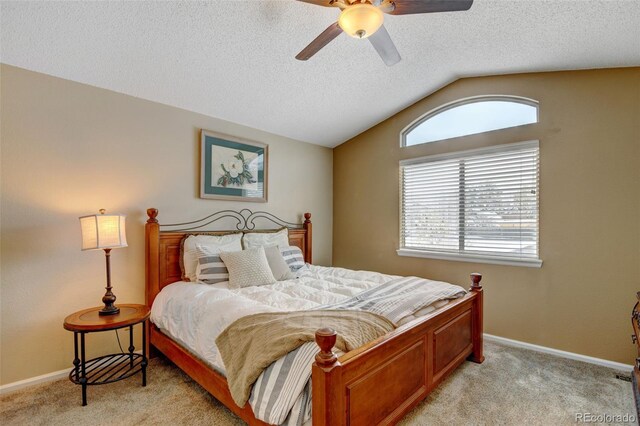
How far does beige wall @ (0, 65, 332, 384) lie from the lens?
232 cm

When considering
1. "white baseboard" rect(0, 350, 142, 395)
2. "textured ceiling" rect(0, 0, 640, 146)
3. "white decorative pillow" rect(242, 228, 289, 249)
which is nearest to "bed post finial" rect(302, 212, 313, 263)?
"white decorative pillow" rect(242, 228, 289, 249)

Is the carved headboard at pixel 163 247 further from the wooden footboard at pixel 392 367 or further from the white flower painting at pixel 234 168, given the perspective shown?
the wooden footboard at pixel 392 367

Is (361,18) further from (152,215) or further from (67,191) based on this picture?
(67,191)


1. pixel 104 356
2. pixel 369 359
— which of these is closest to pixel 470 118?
pixel 369 359

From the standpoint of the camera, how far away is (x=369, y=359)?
60.7 inches

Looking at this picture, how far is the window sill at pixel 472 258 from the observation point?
3057 mm

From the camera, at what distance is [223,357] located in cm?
178

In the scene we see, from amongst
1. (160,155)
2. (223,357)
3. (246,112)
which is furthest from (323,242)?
(223,357)

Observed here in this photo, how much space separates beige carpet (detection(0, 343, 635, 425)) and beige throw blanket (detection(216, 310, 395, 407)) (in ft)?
1.84

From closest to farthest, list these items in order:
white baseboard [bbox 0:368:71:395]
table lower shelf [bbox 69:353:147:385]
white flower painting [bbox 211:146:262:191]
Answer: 1. white baseboard [bbox 0:368:71:395]
2. table lower shelf [bbox 69:353:147:385]
3. white flower painting [bbox 211:146:262:191]

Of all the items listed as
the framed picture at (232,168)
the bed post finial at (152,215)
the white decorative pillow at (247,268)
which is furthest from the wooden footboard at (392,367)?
the framed picture at (232,168)

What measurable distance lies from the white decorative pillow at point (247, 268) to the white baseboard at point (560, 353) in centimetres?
240

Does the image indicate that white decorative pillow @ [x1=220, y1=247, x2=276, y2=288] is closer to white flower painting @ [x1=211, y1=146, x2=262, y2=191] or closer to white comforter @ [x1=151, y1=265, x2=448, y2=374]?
white comforter @ [x1=151, y1=265, x2=448, y2=374]

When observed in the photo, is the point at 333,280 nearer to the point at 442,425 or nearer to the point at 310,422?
the point at 442,425
